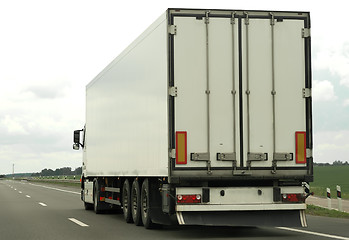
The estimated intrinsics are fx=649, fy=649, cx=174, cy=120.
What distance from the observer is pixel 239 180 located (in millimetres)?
11453

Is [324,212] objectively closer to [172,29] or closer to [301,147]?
[301,147]

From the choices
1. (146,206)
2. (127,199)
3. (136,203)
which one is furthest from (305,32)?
(127,199)

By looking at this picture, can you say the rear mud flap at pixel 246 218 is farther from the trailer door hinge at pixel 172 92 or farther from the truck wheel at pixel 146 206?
the trailer door hinge at pixel 172 92

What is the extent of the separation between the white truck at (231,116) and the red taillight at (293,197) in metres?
0.02

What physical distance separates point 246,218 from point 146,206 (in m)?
2.28

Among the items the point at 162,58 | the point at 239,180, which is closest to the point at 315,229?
the point at 239,180

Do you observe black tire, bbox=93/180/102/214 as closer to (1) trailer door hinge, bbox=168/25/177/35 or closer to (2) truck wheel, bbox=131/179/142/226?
(2) truck wheel, bbox=131/179/142/226

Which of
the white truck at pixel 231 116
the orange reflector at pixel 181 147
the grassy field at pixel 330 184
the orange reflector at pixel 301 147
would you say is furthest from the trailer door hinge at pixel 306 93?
the grassy field at pixel 330 184

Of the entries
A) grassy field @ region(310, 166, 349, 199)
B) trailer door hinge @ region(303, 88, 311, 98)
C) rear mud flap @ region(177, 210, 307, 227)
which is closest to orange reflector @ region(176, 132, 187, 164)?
rear mud flap @ region(177, 210, 307, 227)

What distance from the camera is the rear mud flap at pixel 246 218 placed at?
436 inches

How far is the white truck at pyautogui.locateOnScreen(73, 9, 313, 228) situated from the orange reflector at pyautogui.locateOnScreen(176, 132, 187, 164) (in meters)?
0.02

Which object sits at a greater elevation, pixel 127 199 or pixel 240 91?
pixel 240 91

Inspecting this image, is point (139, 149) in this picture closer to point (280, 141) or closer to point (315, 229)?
point (280, 141)

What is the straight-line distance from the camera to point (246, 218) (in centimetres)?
1127
